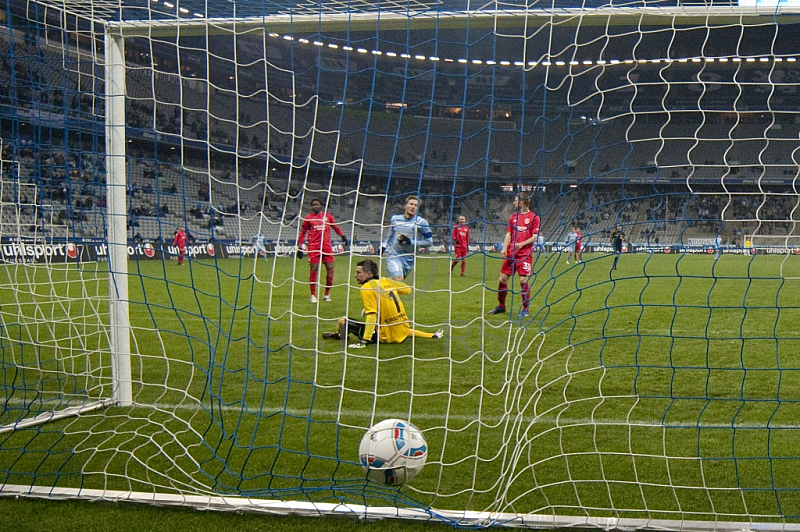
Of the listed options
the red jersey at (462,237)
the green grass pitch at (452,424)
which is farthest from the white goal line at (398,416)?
the red jersey at (462,237)

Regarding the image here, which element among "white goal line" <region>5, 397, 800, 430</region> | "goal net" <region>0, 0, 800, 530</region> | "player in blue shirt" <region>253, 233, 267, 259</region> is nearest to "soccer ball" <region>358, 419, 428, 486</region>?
"goal net" <region>0, 0, 800, 530</region>

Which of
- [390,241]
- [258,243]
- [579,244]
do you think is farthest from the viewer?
[390,241]

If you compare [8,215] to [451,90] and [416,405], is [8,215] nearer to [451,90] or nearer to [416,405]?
[416,405]

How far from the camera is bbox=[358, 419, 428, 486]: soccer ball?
10.1 ft

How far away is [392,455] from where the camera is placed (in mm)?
3088

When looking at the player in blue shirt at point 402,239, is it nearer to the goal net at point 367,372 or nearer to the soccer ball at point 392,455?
the goal net at point 367,372

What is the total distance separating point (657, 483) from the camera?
3.34m

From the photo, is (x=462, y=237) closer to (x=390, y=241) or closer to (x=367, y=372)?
(x=390, y=241)

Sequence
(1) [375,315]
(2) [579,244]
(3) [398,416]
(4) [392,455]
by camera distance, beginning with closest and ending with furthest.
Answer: (4) [392,455] < (3) [398,416] < (2) [579,244] < (1) [375,315]

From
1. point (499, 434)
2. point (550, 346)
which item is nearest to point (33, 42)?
point (499, 434)

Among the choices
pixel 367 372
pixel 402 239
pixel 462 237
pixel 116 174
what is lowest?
pixel 462 237

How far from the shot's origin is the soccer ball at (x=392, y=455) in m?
3.09

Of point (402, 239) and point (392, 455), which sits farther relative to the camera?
point (402, 239)

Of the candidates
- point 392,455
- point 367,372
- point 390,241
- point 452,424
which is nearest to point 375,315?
point 367,372
